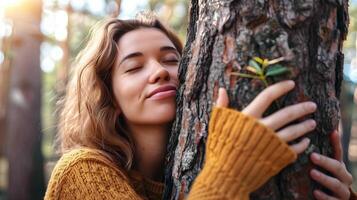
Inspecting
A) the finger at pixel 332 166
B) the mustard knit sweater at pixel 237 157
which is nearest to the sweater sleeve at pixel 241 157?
the mustard knit sweater at pixel 237 157

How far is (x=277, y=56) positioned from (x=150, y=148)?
2.61 feet

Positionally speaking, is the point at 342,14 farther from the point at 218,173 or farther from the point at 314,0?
the point at 218,173

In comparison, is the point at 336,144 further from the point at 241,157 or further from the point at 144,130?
the point at 144,130

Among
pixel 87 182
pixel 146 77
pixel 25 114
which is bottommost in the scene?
pixel 25 114

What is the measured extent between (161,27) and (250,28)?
89 cm

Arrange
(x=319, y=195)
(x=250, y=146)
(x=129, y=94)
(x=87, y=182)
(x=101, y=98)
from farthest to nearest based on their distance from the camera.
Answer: (x=101, y=98), (x=129, y=94), (x=87, y=182), (x=319, y=195), (x=250, y=146)

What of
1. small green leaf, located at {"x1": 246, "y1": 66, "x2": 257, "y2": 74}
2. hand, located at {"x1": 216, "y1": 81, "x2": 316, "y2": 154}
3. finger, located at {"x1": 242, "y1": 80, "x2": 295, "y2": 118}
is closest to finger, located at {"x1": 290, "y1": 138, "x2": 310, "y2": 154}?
hand, located at {"x1": 216, "y1": 81, "x2": 316, "y2": 154}

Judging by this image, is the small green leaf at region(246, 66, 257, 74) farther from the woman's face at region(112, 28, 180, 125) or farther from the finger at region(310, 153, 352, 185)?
the woman's face at region(112, 28, 180, 125)

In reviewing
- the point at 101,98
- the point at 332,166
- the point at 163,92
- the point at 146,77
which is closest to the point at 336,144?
the point at 332,166

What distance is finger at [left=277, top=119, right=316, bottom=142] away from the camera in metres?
1.33

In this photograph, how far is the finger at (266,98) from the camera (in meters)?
1.35

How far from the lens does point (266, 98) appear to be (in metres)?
1.35

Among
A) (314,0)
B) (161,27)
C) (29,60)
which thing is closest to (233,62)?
(314,0)

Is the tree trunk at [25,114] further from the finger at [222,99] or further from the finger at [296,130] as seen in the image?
the finger at [296,130]
